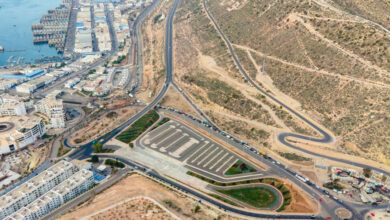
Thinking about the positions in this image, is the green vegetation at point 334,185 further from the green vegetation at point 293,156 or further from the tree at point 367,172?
the green vegetation at point 293,156

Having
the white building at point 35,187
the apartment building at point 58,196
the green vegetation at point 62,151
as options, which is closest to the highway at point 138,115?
the green vegetation at point 62,151

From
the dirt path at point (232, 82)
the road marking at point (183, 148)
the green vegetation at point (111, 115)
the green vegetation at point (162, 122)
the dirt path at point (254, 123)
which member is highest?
the dirt path at point (232, 82)

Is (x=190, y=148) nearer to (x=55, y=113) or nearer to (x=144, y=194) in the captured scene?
(x=144, y=194)

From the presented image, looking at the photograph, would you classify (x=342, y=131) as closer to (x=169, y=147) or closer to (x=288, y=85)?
(x=288, y=85)

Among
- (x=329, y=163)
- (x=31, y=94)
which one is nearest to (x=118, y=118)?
(x=31, y=94)

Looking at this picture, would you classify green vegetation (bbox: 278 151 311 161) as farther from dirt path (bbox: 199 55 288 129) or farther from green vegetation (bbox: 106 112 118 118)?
green vegetation (bbox: 106 112 118 118)

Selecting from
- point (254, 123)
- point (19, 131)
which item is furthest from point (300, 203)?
point (19, 131)

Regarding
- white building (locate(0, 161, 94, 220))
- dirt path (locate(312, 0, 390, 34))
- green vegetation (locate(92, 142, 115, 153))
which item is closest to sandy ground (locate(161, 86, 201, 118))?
green vegetation (locate(92, 142, 115, 153))
